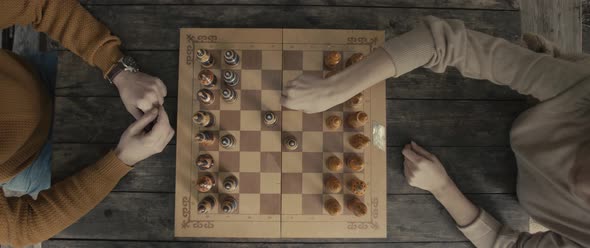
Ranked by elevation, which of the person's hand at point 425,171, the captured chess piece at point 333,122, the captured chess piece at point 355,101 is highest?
the captured chess piece at point 355,101

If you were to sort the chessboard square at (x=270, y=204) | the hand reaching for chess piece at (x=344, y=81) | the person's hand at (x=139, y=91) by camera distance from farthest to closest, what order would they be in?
the chessboard square at (x=270, y=204) < the person's hand at (x=139, y=91) < the hand reaching for chess piece at (x=344, y=81)

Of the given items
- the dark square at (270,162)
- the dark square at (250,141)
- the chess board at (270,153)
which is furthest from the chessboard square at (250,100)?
the dark square at (270,162)

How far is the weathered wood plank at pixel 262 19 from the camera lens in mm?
1559

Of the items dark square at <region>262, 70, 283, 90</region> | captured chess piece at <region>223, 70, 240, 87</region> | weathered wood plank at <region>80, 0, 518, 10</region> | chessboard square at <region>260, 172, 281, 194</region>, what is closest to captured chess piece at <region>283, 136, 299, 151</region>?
chessboard square at <region>260, 172, 281, 194</region>

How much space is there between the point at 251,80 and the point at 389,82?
627 mm

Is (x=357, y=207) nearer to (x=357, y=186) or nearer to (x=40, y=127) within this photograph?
(x=357, y=186)

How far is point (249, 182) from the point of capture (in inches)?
58.7

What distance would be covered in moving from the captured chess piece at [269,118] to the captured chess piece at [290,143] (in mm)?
95

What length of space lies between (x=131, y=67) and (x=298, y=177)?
86cm

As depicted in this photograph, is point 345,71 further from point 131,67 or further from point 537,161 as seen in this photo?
point 131,67

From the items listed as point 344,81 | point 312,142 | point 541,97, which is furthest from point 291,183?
point 541,97

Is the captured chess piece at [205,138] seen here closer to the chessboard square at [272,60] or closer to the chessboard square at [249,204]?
the chessboard square at [249,204]

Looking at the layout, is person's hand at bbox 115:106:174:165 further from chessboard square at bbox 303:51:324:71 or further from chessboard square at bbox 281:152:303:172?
chessboard square at bbox 303:51:324:71

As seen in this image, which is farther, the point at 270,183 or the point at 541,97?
the point at 270,183
